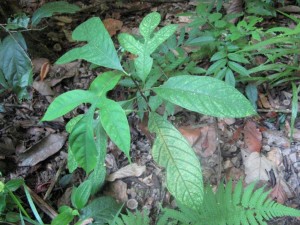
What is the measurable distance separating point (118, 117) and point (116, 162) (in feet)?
3.02

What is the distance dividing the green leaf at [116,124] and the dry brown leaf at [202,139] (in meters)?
0.90

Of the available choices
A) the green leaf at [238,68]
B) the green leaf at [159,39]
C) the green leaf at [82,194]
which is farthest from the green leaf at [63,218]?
the green leaf at [238,68]

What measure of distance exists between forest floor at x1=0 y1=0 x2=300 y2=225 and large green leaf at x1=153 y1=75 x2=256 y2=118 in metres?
0.73

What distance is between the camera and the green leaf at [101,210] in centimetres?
164

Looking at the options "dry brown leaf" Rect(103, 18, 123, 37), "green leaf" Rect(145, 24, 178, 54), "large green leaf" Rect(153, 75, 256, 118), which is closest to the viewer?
"large green leaf" Rect(153, 75, 256, 118)

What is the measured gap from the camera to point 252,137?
1.89 metres

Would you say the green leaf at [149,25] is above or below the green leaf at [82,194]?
above

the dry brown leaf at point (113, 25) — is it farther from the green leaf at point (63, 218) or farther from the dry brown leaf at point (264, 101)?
the green leaf at point (63, 218)

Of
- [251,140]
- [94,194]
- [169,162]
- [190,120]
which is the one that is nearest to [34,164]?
[94,194]

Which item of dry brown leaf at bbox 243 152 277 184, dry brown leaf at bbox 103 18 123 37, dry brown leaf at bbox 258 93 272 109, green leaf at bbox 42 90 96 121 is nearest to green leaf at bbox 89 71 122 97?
green leaf at bbox 42 90 96 121

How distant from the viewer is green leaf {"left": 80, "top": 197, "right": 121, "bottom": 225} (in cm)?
164

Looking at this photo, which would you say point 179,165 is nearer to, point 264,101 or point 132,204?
point 132,204

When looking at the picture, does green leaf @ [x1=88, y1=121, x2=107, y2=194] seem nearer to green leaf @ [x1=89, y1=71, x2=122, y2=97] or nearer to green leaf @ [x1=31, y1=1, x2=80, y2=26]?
green leaf @ [x1=89, y1=71, x2=122, y2=97]

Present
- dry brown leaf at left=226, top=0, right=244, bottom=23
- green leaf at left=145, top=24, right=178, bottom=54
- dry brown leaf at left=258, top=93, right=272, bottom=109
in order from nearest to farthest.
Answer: green leaf at left=145, top=24, right=178, bottom=54 < dry brown leaf at left=258, top=93, right=272, bottom=109 < dry brown leaf at left=226, top=0, right=244, bottom=23
